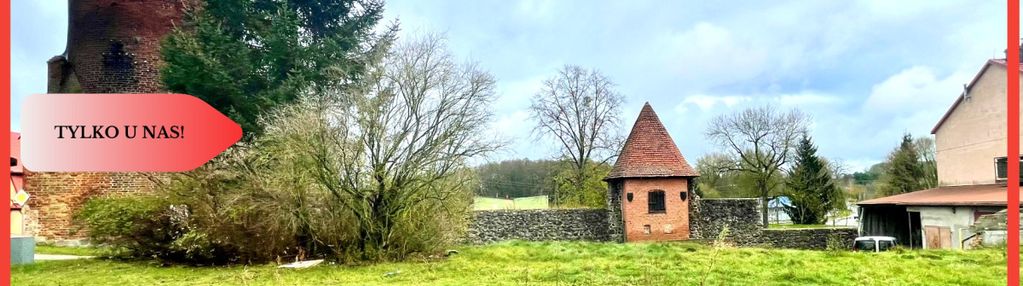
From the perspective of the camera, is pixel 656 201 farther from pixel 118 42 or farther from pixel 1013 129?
pixel 1013 129

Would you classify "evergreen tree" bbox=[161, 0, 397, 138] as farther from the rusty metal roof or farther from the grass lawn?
the rusty metal roof

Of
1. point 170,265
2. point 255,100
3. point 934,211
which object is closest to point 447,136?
point 170,265

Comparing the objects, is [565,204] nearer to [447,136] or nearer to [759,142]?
[759,142]

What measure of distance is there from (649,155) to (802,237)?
6.42 metres

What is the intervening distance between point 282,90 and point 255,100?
852 mm

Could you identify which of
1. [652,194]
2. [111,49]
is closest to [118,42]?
[111,49]

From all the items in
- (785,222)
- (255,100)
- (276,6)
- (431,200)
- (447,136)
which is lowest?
(785,222)

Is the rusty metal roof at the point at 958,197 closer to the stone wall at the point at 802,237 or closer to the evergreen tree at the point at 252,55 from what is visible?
the stone wall at the point at 802,237

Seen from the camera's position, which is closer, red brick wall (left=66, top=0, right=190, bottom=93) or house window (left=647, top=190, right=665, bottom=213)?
red brick wall (left=66, top=0, right=190, bottom=93)

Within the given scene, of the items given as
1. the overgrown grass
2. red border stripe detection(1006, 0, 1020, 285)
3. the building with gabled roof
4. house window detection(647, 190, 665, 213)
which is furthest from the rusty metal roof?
the overgrown grass

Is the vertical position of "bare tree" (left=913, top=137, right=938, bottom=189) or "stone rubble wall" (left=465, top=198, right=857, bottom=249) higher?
"bare tree" (left=913, top=137, right=938, bottom=189)

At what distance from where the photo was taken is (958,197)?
55.0 ft

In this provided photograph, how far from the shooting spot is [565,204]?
26.2m

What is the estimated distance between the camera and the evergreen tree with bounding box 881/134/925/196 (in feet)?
89.4
